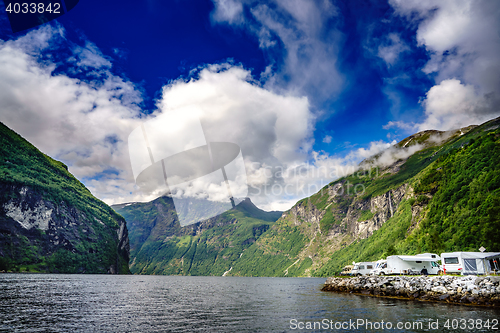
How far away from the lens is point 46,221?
145250 millimetres

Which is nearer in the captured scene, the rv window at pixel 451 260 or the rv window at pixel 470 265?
the rv window at pixel 470 265

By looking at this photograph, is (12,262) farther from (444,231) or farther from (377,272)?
(444,231)

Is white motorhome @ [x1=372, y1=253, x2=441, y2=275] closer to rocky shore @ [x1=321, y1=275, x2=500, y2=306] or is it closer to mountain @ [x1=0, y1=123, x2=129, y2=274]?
rocky shore @ [x1=321, y1=275, x2=500, y2=306]

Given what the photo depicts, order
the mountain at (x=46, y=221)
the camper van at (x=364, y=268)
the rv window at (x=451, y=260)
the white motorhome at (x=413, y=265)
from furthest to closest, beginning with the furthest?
1. the mountain at (x=46, y=221)
2. the camper van at (x=364, y=268)
3. the white motorhome at (x=413, y=265)
4. the rv window at (x=451, y=260)

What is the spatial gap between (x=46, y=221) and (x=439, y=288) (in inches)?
7192

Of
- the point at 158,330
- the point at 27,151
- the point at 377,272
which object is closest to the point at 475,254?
the point at 377,272

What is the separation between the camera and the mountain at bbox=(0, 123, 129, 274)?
126938 mm

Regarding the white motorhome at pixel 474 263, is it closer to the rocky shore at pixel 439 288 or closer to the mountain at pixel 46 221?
the rocky shore at pixel 439 288

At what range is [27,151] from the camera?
184m

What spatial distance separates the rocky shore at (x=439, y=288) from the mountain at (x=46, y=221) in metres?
154

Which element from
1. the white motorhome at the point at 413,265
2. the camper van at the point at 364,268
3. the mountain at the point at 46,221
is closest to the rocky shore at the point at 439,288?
the white motorhome at the point at 413,265

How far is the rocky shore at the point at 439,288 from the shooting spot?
1105 inches

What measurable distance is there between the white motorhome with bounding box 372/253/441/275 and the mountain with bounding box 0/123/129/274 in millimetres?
156746

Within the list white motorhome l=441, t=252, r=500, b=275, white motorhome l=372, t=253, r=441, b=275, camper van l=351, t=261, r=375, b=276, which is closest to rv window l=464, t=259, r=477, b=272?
white motorhome l=441, t=252, r=500, b=275
